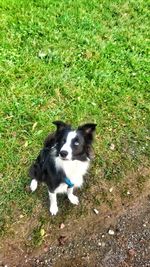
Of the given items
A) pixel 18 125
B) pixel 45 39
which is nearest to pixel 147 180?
pixel 18 125

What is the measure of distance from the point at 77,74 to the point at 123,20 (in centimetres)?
172

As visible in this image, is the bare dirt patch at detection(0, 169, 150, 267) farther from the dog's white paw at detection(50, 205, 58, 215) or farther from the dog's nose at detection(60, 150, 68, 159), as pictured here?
the dog's nose at detection(60, 150, 68, 159)

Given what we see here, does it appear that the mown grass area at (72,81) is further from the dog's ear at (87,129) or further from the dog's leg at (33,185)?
the dog's ear at (87,129)

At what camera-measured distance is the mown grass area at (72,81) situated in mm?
5560

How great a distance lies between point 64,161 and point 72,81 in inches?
91.5

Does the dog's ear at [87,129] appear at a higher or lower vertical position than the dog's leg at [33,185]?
higher

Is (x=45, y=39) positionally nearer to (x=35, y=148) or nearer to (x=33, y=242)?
(x=35, y=148)

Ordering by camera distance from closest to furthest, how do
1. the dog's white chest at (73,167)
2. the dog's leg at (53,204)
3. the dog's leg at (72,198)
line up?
the dog's white chest at (73,167)
the dog's leg at (53,204)
the dog's leg at (72,198)

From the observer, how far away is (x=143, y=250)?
4949mm

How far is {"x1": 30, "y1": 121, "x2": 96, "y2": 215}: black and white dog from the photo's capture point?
4.10m

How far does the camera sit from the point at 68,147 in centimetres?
407

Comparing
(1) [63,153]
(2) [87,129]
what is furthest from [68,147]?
(2) [87,129]

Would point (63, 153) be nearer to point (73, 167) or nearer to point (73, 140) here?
point (73, 140)

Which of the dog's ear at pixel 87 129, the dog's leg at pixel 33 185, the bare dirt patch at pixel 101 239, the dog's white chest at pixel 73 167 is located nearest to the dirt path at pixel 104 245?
the bare dirt patch at pixel 101 239
